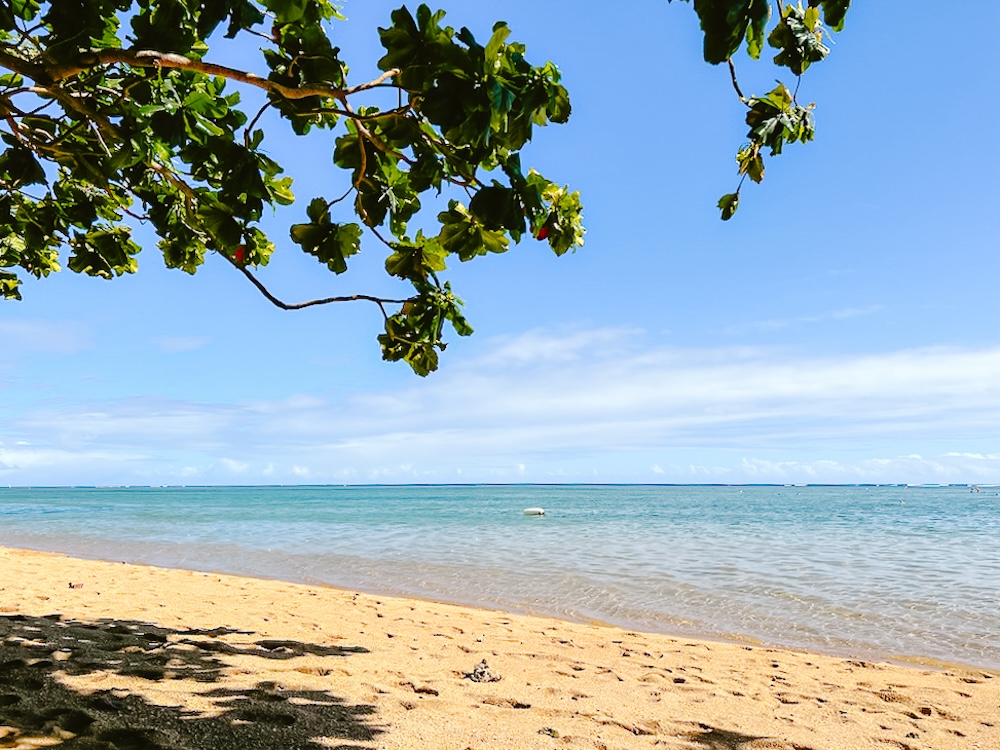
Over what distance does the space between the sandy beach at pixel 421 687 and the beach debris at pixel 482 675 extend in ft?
0.07

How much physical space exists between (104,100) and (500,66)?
2649 mm

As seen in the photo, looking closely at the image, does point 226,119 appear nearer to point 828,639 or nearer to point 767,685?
point 767,685

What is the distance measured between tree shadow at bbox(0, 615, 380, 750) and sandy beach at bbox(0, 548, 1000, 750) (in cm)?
1

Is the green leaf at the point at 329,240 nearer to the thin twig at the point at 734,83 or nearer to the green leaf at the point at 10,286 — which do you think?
the thin twig at the point at 734,83

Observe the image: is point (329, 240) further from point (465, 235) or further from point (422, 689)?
point (422, 689)

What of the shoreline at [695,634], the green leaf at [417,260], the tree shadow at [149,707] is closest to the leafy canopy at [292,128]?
the green leaf at [417,260]

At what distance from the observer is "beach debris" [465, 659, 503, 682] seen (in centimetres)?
447

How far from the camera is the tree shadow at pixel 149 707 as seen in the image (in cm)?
294

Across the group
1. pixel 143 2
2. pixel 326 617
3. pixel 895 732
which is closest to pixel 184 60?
pixel 143 2

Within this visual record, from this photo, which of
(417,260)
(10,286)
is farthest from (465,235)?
(10,286)

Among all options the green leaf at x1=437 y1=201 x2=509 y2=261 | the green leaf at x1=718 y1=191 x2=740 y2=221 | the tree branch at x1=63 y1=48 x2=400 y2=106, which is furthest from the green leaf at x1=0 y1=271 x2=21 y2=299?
the green leaf at x1=718 y1=191 x2=740 y2=221

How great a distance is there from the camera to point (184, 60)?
2.52 m

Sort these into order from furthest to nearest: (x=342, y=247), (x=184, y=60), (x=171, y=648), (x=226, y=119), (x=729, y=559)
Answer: (x=729, y=559) < (x=171, y=648) < (x=226, y=119) < (x=342, y=247) < (x=184, y=60)

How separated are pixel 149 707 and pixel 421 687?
61.1 inches
